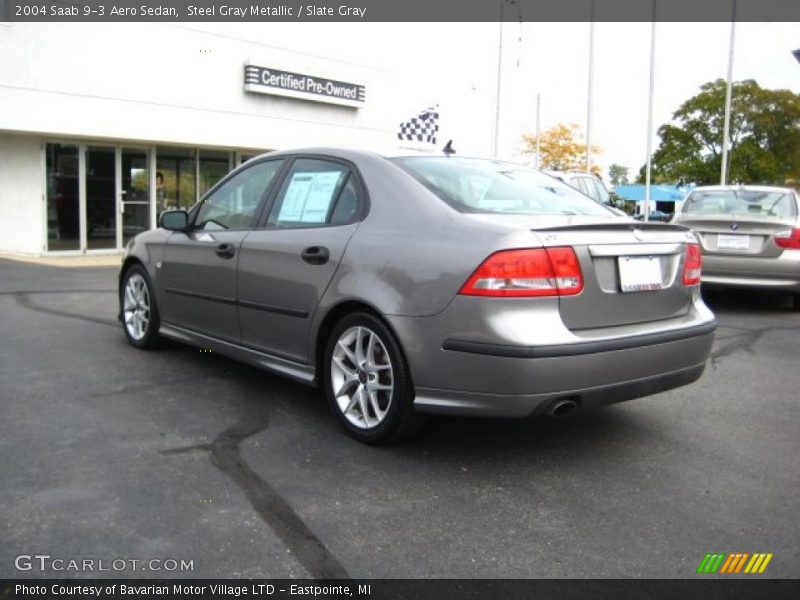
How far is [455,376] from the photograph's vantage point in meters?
3.34

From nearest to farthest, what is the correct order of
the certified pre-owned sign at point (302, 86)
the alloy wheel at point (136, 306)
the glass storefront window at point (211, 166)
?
1. the alloy wheel at point (136, 306)
2. the certified pre-owned sign at point (302, 86)
3. the glass storefront window at point (211, 166)

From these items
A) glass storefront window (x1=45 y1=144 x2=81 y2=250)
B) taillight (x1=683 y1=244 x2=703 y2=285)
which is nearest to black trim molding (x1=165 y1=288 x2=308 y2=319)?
taillight (x1=683 y1=244 x2=703 y2=285)

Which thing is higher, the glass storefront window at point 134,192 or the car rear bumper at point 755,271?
the glass storefront window at point 134,192

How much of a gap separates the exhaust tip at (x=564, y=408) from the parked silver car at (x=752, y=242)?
19.2 feet

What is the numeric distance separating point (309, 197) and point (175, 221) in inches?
51.4

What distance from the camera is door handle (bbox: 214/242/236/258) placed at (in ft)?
15.2

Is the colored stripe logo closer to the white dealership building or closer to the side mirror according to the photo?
the side mirror

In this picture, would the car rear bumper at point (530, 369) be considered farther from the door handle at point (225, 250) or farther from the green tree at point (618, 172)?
the green tree at point (618, 172)

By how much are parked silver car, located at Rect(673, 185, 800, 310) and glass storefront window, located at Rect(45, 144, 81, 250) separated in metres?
11.6

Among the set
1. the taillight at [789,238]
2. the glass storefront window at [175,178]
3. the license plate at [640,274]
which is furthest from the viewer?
the glass storefront window at [175,178]

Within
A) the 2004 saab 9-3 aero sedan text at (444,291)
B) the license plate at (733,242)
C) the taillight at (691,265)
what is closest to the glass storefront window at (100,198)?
the 2004 saab 9-3 aero sedan text at (444,291)

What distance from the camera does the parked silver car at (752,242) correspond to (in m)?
8.20

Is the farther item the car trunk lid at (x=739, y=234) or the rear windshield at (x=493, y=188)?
the car trunk lid at (x=739, y=234)
